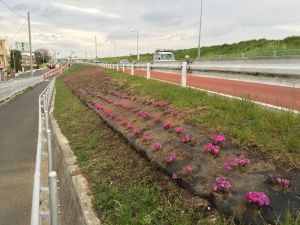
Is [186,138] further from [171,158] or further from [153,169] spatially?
[153,169]

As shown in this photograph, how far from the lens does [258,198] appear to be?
234cm

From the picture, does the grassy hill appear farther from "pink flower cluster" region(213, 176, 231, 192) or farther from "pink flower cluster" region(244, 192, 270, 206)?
"pink flower cluster" region(244, 192, 270, 206)

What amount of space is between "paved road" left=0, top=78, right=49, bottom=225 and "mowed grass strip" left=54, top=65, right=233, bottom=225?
1438 mm

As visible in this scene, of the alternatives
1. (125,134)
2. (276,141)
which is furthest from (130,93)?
(276,141)

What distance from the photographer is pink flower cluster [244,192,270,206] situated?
91.7 inches

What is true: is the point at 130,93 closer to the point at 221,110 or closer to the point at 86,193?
the point at 221,110

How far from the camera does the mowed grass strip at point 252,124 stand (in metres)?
3.12

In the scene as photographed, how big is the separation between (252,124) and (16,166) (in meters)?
6.25

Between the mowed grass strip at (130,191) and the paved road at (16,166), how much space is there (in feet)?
4.72

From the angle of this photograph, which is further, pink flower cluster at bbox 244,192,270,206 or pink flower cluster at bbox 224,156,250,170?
pink flower cluster at bbox 224,156,250,170

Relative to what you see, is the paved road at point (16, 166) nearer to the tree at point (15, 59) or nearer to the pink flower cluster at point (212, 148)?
the pink flower cluster at point (212, 148)

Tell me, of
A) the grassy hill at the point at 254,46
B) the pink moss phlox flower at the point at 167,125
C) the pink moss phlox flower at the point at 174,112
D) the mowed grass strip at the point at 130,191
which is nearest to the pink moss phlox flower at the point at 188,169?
the mowed grass strip at the point at 130,191

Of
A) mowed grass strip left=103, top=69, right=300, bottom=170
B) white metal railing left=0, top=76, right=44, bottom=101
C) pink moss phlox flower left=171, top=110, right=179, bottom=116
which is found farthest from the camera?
white metal railing left=0, top=76, right=44, bottom=101

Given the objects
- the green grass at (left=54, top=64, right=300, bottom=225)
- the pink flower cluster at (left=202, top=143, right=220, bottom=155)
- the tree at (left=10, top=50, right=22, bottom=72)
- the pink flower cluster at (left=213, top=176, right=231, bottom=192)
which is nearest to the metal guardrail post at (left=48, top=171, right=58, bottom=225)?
the green grass at (left=54, top=64, right=300, bottom=225)
